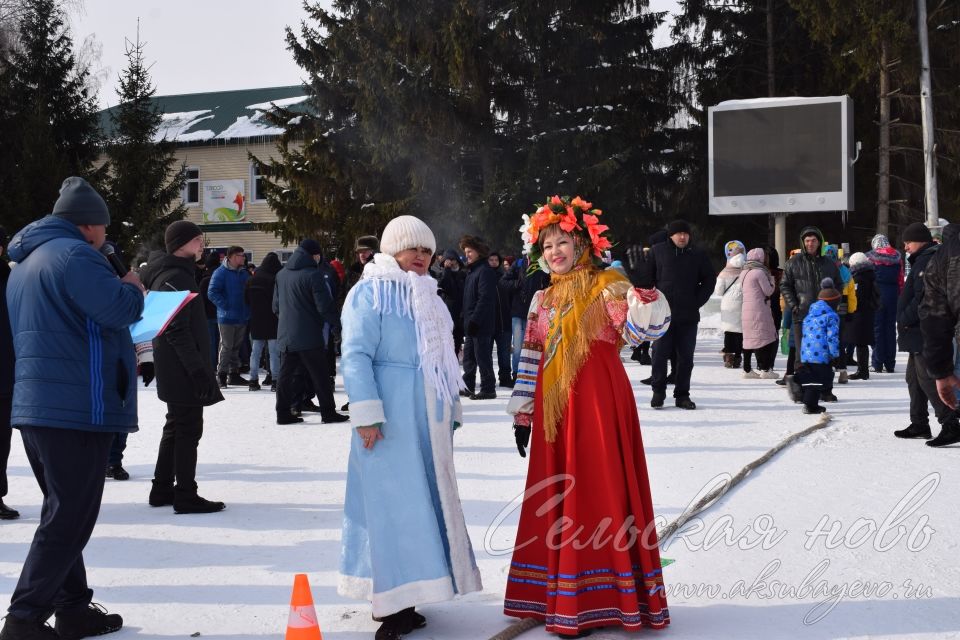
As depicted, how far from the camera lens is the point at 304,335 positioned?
1012cm

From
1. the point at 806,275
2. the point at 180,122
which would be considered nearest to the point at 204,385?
the point at 806,275

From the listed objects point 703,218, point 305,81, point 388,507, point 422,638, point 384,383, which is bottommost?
point 422,638

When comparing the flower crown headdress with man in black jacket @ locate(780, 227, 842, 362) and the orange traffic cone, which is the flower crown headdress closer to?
the orange traffic cone

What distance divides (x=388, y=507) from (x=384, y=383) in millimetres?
501

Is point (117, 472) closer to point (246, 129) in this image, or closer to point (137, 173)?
point (137, 173)

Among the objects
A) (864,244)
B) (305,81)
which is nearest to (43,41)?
(305,81)

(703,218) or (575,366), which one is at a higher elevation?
(703,218)

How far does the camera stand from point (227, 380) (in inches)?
549

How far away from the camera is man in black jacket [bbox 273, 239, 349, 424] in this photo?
10.1m

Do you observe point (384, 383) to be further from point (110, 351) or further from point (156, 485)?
point (156, 485)

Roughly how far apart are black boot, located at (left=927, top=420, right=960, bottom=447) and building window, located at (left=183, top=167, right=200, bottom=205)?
38.3 metres

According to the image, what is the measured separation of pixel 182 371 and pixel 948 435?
19.0ft

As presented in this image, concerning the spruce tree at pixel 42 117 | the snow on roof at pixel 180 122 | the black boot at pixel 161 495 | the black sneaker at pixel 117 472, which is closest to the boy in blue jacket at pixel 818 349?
the black boot at pixel 161 495

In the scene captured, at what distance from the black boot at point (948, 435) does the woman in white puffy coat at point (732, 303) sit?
5338 mm
